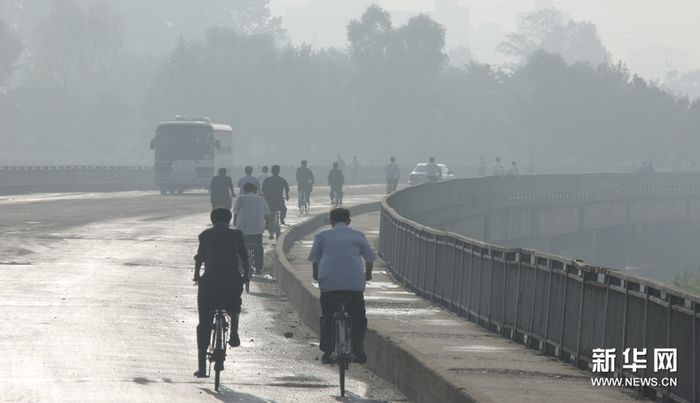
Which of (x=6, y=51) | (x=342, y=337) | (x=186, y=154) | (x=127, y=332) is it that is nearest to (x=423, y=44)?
(x=6, y=51)

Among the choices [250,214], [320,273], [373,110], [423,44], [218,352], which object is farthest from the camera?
[423,44]

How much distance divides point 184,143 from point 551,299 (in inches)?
1978

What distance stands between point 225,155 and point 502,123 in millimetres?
85423

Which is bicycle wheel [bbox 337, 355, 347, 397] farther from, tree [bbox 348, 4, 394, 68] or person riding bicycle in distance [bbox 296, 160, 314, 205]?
tree [bbox 348, 4, 394, 68]

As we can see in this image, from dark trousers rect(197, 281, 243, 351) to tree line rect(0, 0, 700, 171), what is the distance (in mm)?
117066

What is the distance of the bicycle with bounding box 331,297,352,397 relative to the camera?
13617 millimetres

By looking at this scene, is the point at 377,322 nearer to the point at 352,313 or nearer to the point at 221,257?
the point at 352,313

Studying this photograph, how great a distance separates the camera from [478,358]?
15055 mm

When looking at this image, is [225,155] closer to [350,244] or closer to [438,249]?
[438,249]

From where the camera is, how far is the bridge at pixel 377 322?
42.1 feet

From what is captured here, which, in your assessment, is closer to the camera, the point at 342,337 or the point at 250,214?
the point at 342,337

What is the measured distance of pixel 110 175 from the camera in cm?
7531

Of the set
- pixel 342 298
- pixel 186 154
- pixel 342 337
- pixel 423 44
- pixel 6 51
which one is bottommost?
pixel 342 337

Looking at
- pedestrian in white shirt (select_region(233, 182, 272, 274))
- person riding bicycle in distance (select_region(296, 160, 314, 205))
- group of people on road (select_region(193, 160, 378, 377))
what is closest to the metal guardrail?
group of people on road (select_region(193, 160, 378, 377))
